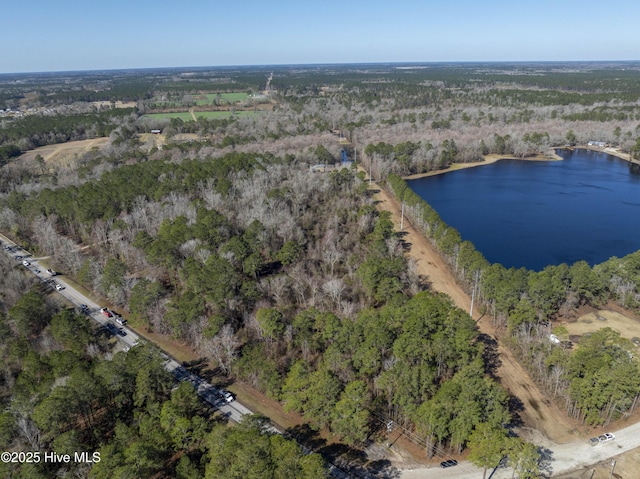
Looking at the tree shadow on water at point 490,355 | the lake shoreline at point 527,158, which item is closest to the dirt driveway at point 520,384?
the tree shadow on water at point 490,355

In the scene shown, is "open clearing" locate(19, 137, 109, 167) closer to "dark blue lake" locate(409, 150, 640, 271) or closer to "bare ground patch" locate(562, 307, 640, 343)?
"dark blue lake" locate(409, 150, 640, 271)

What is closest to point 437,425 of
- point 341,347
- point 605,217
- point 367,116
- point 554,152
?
point 341,347

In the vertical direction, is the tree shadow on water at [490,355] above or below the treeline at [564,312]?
below

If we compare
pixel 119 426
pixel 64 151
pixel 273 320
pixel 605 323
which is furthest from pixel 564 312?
pixel 64 151

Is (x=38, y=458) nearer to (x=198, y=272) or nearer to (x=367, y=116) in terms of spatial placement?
(x=198, y=272)

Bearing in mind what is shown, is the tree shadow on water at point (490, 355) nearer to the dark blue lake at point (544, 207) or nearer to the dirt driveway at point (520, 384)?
the dirt driveway at point (520, 384)

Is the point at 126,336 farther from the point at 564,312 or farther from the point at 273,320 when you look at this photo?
the point at 564,312
